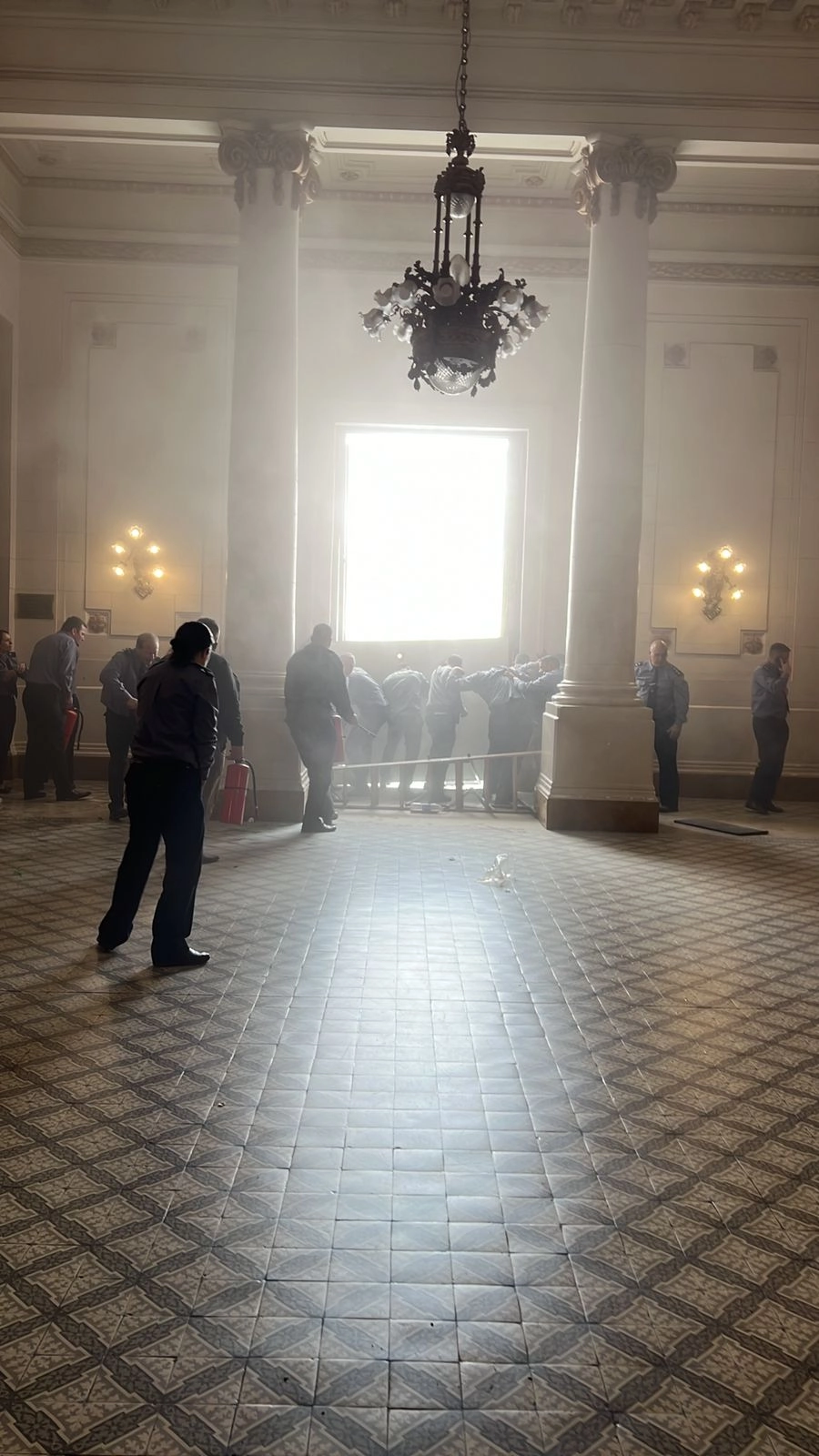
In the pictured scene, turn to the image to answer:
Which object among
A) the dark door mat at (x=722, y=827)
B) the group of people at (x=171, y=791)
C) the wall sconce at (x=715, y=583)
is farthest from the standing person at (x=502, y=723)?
the group of people at (x=171, y=791)

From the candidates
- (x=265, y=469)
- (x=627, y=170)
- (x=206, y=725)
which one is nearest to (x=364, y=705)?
(x=265, y=469)

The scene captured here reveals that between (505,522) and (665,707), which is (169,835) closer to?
(665,707)

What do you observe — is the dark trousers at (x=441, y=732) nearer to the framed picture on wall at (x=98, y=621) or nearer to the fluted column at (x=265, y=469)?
the fluted column at (x=265, y=469)

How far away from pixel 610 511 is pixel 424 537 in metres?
5.16

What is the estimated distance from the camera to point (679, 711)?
11852 millimetres

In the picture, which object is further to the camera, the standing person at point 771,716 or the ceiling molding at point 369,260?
the ceiling molding at point 369,260

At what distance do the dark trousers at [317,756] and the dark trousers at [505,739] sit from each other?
100 inches

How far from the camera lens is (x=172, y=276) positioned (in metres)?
13.8

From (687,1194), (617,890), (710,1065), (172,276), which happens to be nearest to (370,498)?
→ (172,276)

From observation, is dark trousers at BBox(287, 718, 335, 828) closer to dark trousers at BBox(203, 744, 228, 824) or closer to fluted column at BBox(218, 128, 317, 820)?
fluted column at BBox(218, 128, 317, 820)

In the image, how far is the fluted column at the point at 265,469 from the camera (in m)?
10.3

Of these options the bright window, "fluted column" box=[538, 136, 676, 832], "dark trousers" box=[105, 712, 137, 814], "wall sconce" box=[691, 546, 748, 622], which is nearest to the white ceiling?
"fluted column" box=[538, 136, 676, 832]

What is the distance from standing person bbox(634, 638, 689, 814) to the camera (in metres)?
11.8

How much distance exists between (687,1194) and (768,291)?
13304 millimetres
